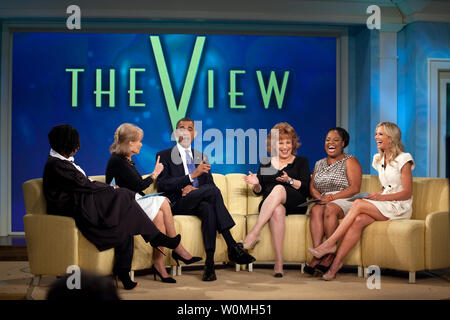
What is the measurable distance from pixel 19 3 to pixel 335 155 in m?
4.14

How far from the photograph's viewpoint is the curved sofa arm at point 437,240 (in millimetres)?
4141

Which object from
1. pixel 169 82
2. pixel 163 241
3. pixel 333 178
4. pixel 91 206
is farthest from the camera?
pixel 169 82

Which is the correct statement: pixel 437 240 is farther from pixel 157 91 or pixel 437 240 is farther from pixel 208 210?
pixel 157 91

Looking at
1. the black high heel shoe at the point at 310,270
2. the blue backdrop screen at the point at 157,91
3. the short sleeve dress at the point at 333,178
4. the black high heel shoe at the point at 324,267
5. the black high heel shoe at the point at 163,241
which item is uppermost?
the blue backdrop screen at the point at 157,91

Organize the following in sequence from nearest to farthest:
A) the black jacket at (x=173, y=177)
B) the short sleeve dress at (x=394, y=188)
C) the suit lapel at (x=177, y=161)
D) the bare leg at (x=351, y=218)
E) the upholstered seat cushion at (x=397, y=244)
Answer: the upholstered seat cushion at (x=397, y=244) < the bare leg at (x=351, y=218) < the short sleeve dress at (x=394, y=188) < the black jacket at (x=173, y=177) < the suit lapel at (x=177, y=161)

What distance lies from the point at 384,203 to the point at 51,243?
257 cm

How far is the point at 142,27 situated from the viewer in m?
6.74

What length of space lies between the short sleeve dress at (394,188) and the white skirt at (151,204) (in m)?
1.69

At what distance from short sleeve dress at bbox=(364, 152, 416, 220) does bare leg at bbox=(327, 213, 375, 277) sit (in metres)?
0.16

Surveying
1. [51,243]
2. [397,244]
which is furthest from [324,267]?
[51,243]

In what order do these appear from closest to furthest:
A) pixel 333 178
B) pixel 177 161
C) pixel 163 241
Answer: pixel 163 241, pixel 333 178, pixel 177 161

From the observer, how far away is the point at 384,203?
433 centimetres

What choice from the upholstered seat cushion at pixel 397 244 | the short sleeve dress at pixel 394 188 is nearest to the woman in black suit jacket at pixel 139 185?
the upholstered seat cushion at pixel 397 244

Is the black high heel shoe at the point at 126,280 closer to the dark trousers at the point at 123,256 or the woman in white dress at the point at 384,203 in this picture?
the dark trousers at the point at 123,256
